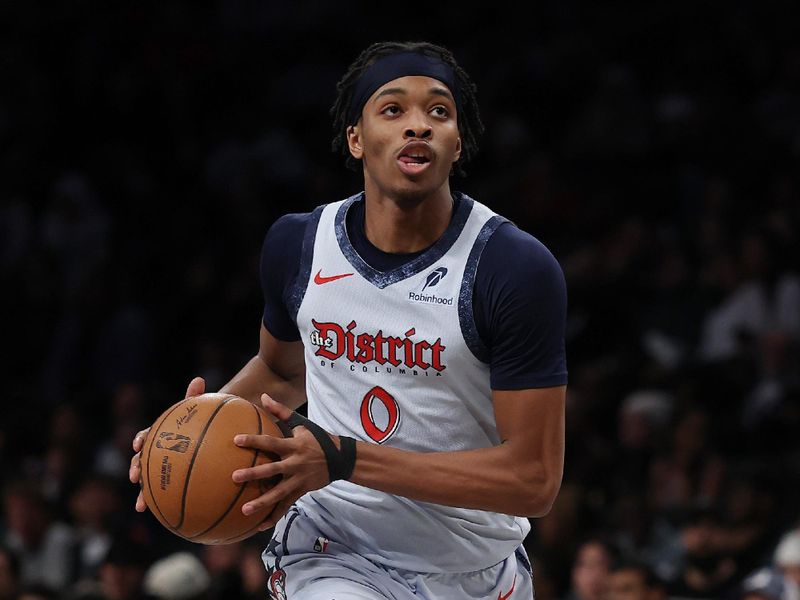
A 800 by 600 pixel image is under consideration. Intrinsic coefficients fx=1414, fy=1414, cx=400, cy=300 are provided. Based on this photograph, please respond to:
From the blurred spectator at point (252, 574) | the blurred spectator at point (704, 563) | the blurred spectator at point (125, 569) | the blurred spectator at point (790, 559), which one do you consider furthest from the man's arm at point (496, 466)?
the blurred spectator at point (125, 569)

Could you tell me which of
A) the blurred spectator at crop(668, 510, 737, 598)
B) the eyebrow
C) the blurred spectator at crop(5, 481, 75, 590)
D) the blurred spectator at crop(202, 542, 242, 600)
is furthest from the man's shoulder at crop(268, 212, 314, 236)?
the blurred spectator at crop(5, 481, 75, 590)

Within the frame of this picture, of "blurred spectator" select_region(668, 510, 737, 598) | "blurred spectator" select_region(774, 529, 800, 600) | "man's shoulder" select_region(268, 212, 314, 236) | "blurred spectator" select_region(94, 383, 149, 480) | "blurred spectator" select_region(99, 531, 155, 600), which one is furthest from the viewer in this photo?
"blurred spectator" select_region(94, 383, 149, 480)

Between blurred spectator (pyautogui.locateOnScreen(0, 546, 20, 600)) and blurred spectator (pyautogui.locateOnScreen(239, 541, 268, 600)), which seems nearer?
blurred spectator (pyautogui.locateOnScreen(239, 541, 268, 600))

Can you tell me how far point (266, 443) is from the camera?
306cm

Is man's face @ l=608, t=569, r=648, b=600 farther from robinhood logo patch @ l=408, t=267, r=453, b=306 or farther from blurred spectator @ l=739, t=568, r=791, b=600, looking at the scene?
robinhood logo patch @ l=408, t=267, r=453, b=306

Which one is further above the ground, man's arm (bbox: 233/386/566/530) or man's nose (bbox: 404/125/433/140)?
man's nose (bbox: 404/125/433/140)

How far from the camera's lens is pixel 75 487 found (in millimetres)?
8219

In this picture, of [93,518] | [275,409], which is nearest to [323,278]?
→ [275,409]

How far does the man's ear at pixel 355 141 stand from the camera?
359 centimetres

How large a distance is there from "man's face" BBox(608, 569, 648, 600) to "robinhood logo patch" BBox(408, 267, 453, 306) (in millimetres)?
2750

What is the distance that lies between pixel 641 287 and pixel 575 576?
2585 mm

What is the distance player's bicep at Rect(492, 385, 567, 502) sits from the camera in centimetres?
332

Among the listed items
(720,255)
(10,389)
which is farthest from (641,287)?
(10,389)

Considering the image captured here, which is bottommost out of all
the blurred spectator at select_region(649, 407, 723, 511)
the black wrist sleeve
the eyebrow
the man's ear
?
the black wrist sleeve
